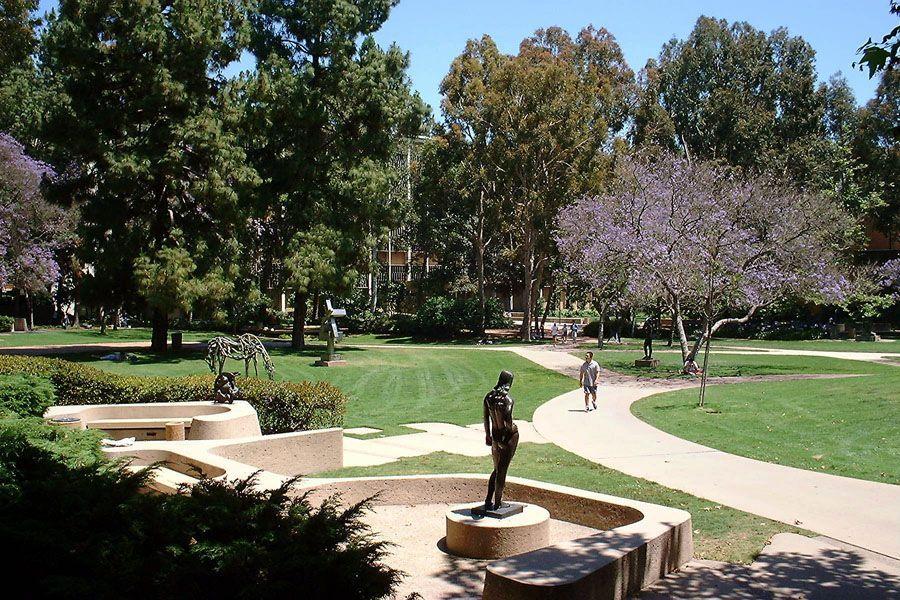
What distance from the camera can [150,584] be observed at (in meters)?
4.00

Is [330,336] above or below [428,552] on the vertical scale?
above

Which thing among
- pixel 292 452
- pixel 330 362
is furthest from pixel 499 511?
pixel 330 362

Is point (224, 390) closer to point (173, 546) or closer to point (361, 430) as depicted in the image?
point (361, 430)

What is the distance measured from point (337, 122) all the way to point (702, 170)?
16.8 metres

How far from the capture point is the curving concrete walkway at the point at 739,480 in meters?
9.03

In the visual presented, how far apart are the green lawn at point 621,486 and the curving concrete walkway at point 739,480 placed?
1.04 feet

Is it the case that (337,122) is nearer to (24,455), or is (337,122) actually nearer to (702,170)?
(702,170)

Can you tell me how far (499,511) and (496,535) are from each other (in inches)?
12.0

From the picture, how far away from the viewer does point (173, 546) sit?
14.0ft

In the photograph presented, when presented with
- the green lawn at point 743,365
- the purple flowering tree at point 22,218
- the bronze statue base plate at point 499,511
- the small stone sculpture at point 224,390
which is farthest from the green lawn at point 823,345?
the purple flowering tree at point 22,218

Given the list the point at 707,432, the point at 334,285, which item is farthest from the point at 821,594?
the point at 334,285

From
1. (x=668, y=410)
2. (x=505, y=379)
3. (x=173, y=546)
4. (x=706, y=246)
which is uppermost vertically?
(x=706, y=246)

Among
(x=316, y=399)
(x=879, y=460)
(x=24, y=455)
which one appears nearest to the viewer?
(x=24, y=455)

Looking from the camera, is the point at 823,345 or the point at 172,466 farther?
the point at 823,345
